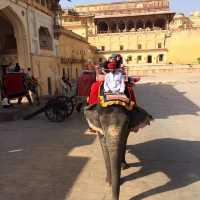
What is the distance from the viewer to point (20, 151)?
6262mm

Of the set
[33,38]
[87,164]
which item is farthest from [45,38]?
[87,164]

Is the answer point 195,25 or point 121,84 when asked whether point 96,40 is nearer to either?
point 195,25

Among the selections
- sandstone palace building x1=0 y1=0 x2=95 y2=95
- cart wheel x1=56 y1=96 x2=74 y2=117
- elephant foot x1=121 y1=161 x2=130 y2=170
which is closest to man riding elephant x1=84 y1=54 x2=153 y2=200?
elephant foot x1=121 y1=161 x2=130 y2=170

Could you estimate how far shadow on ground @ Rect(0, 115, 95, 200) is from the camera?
14.1ft

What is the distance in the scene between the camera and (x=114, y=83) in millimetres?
3922

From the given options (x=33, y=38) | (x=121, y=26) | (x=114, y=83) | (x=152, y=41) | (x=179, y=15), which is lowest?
(x=114, y=83)

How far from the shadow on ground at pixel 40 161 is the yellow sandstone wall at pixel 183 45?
165ft

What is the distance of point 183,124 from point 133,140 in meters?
2.43

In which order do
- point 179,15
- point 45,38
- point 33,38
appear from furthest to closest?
1. point 179,15
2. point 45,38
3. point 33,38

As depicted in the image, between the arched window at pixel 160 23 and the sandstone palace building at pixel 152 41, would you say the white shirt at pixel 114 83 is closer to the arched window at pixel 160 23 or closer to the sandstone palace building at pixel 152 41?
the sandstone palace building at pixel 152 41

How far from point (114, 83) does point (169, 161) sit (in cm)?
221

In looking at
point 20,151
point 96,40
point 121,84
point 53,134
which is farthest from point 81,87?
point 96,40

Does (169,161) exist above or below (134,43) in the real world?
below

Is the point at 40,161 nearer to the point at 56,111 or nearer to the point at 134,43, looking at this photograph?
the point at 56,111
